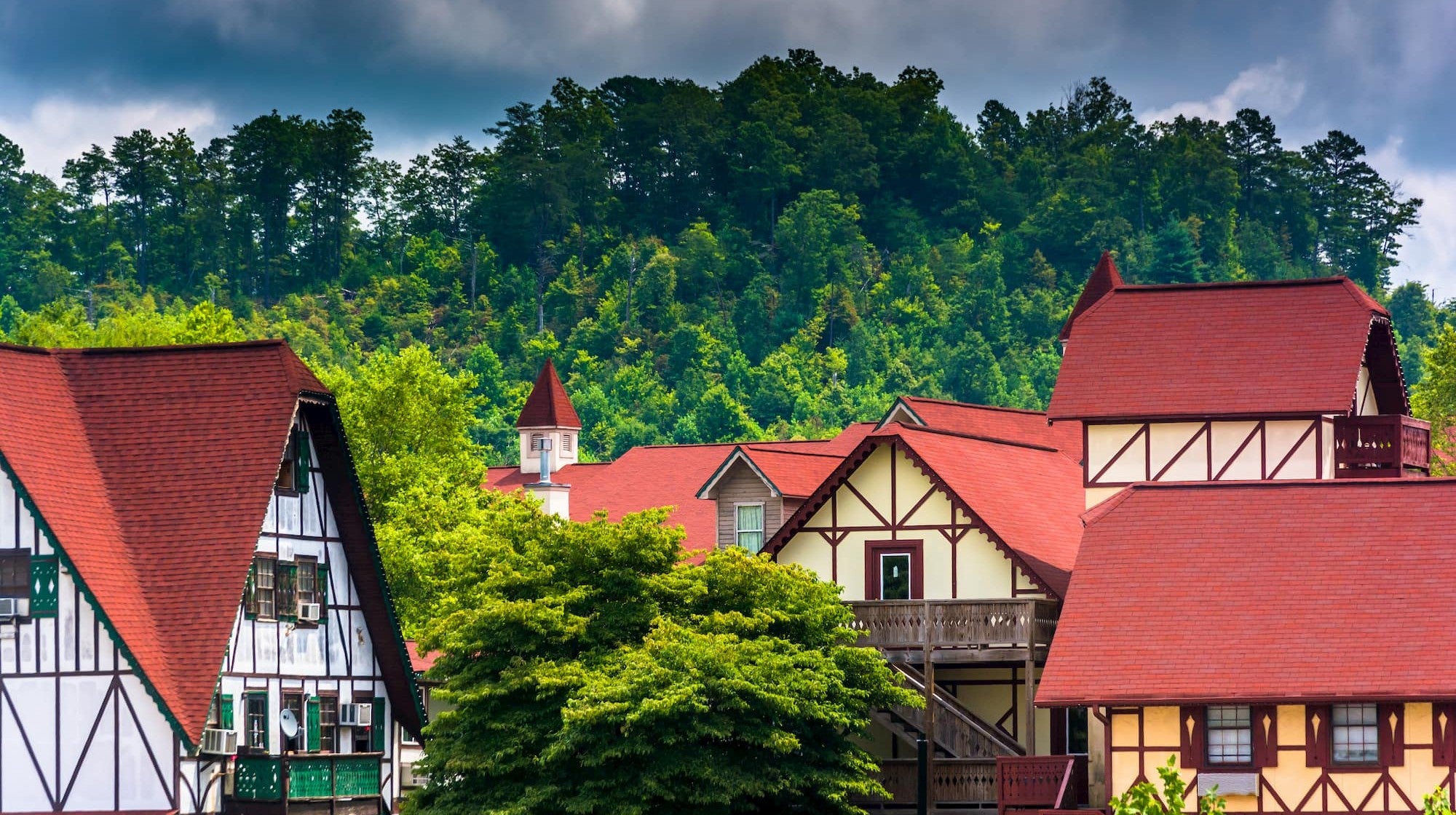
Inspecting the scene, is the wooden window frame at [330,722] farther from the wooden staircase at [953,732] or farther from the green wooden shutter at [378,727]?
the wooden staircase at [953,732]

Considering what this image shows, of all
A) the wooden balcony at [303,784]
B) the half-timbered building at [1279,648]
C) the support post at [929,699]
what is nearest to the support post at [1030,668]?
the support post at [929,699]

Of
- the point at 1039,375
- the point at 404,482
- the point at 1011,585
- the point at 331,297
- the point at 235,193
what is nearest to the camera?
the point at 1011,585

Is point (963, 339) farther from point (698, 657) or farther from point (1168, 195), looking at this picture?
point (698, 657)

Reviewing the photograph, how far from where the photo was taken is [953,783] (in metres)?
53.9

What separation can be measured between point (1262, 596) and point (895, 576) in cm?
1055

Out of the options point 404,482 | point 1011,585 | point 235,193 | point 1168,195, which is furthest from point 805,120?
point 1011,585

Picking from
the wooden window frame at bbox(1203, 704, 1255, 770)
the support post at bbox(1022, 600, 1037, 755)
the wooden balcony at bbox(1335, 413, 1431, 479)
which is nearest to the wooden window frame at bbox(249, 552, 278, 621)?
the support post at bbox(1022, 600, 1037, 755)

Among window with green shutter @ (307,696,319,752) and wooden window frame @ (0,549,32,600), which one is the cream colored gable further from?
wooden window frame @ (0,549,32,600)

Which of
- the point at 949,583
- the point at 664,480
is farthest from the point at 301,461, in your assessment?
the point at 664,480

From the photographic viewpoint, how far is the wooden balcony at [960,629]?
54.2 metres

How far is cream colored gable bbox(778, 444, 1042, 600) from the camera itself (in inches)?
2228

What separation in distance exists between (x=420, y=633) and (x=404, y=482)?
2467 centimetres

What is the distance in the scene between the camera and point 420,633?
52656mm

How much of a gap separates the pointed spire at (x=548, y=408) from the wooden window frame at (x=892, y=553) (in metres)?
32.6
